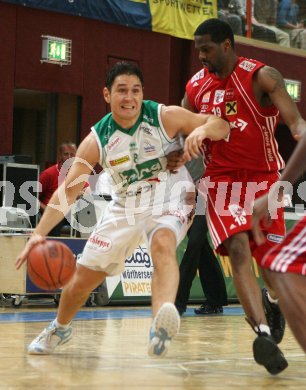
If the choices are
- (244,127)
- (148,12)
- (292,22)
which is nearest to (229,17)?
(292,22)

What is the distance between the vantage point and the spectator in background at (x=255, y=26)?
17.9 metres

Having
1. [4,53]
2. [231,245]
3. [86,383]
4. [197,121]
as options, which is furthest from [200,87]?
[4,53]

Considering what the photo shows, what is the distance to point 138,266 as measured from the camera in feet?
36.1

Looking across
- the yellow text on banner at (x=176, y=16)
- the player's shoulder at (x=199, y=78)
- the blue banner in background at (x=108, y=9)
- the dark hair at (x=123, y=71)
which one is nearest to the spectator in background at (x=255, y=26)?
the yellow text on banner at (x=176, y=16)

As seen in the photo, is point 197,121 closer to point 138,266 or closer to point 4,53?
point 138,266

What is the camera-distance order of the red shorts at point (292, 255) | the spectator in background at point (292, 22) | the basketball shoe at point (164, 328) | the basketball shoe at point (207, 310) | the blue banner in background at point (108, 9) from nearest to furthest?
the red shorts at point (292, 255) → the basketball shoe at point (164, 328) → the basketball shoe at point (207, 310) → the blue banner in background at point (108, 9) → the spectator in background at point (292, 22)

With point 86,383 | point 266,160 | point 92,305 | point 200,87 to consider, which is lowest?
point 92,305

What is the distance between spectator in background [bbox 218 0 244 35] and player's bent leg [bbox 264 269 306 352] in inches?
556

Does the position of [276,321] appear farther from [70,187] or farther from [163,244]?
[70,187]

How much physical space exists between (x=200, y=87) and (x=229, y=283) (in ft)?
19.8

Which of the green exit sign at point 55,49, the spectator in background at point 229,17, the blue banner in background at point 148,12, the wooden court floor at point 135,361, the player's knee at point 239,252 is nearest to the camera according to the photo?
the wooden court floor at point 135,361

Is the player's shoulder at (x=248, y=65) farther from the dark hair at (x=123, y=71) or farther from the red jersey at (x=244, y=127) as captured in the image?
the dark hair at (x=123, y=71)

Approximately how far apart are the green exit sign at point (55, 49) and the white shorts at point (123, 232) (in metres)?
10.0

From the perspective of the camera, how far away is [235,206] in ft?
18.8
